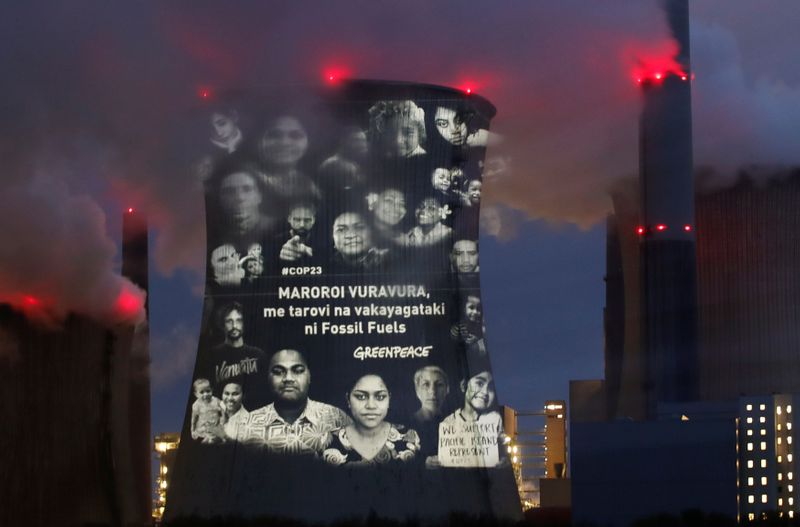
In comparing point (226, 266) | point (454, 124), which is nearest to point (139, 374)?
point (226, 266)

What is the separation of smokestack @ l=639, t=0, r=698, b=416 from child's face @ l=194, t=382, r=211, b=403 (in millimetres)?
12419

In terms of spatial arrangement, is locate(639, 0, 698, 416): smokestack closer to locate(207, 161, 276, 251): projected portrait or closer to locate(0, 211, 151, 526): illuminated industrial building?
locate(207, 161, 276, 251): projected portrait

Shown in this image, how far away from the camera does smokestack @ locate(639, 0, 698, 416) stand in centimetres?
4312

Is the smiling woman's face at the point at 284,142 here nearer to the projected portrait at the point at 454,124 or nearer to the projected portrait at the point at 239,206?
the projected portrait at the point at 239,206

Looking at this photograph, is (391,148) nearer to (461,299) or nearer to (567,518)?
(461,299)

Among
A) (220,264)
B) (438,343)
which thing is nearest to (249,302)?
(220,264)

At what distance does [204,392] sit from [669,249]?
44.0ft

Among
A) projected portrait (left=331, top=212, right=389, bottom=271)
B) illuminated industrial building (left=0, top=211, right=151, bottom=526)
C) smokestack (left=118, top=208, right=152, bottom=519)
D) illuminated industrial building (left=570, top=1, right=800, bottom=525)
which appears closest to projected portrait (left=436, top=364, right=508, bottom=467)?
illuminated industrial building (left=570, top=1, right=800, bottom=525)

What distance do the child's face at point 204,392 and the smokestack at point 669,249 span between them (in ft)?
40.7

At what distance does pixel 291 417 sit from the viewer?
116 feet

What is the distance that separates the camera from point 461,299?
35.1 meters

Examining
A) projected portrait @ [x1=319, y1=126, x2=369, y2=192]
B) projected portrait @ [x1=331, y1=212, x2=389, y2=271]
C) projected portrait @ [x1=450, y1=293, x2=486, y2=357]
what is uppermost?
projected portrait @ [x1=319, y1=126, x2=369, y2=192]

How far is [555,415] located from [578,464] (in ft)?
48.1

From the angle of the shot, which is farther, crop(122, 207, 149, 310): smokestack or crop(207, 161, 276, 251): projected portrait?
crop(122, 207, 149, 310): smokestack
